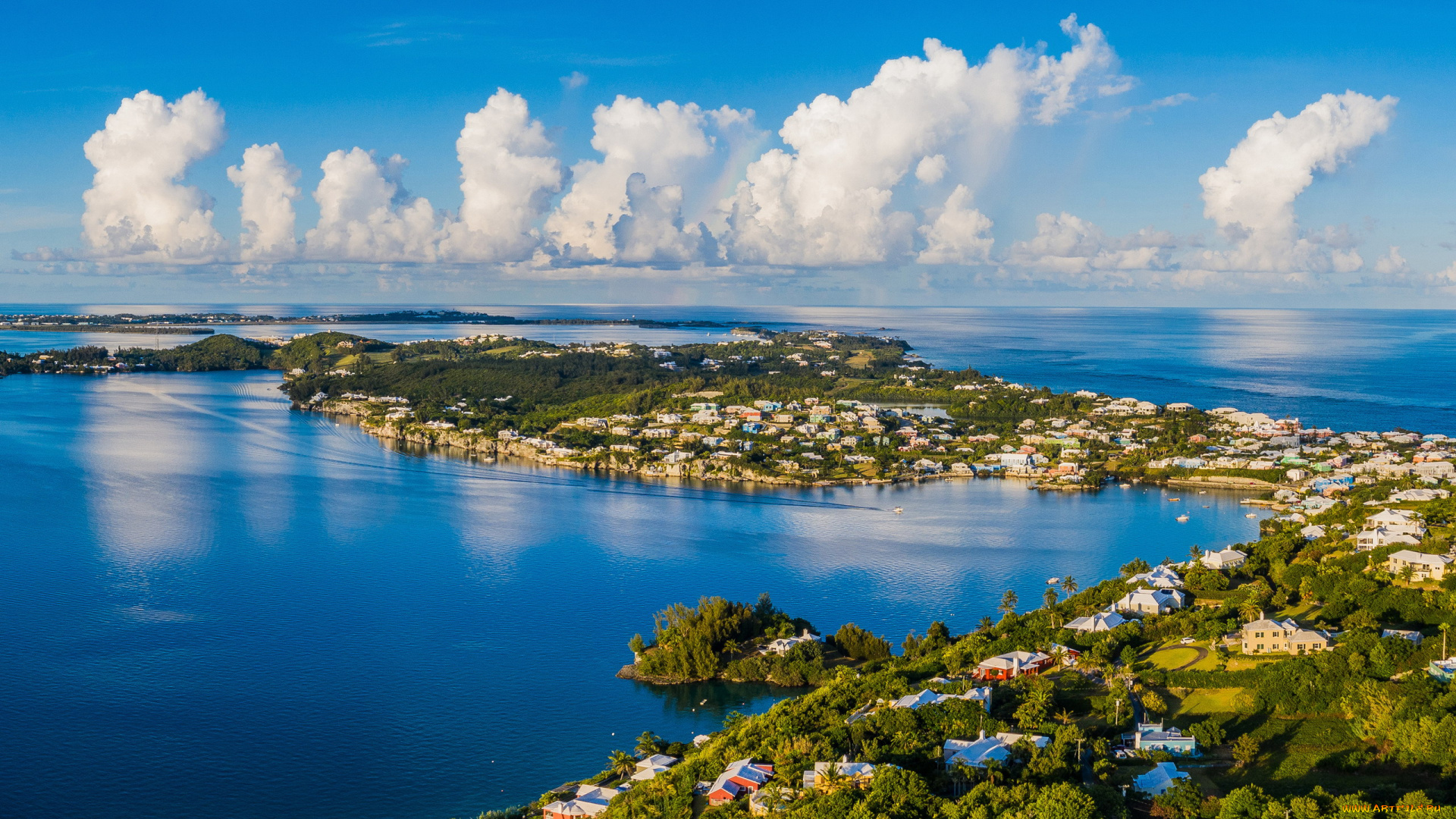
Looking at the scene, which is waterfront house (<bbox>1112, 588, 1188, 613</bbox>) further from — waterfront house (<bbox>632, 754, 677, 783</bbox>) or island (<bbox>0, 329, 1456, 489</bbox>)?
island (<bbox>0, 329, 1456, 489</bbox>)

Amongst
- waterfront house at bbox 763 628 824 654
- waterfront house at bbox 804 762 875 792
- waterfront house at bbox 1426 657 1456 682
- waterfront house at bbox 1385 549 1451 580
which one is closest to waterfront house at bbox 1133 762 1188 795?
waterfront house at bbox 804 762 875 792

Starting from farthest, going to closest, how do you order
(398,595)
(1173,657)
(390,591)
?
(390,591) < (398,595) < (1173,657)

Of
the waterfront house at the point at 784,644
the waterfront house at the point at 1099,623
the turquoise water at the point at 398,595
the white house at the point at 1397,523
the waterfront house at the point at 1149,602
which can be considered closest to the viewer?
the turquoise water at the point at 398,595

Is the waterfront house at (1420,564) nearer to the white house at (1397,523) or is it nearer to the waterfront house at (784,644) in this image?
the white house at (1397,523)

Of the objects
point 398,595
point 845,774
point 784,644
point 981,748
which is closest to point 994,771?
point 981,748

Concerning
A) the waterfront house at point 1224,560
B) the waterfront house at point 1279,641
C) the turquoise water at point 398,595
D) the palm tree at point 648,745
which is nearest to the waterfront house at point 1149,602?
the waterfront house at point 1279,641

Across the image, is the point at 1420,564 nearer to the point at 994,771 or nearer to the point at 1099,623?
the point at 1099,623
